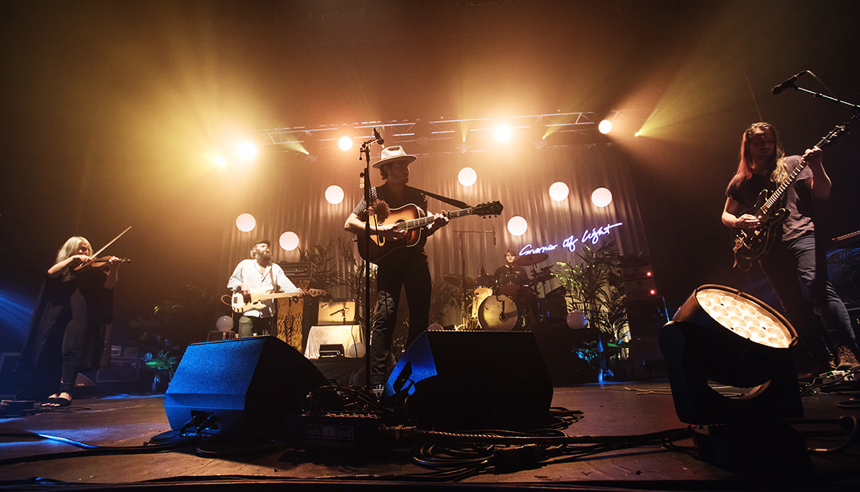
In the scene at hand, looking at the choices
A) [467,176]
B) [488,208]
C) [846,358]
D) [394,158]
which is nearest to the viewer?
[846,358]

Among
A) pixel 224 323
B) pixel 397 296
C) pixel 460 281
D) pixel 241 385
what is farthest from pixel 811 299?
pixel 224 323

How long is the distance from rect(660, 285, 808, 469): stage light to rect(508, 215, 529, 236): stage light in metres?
8.61

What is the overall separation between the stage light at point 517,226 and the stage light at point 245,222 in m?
7.27

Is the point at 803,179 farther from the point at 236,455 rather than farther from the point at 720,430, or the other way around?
the point at 236,455

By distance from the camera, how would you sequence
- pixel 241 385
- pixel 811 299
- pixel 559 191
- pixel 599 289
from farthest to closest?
pixel 559 191 < pixel 599 289 < pixel 811 299 < pixel 241 385

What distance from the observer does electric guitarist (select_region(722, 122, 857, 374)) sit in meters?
3.03

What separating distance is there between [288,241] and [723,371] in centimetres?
1029

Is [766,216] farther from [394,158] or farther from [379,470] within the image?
[379,470]

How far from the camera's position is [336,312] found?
7398mm

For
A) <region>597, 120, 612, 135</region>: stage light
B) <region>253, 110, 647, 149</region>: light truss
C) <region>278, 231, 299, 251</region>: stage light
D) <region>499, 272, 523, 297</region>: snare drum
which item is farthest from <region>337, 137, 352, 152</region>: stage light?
<region>597, 120, 612, 135</region>: stage light

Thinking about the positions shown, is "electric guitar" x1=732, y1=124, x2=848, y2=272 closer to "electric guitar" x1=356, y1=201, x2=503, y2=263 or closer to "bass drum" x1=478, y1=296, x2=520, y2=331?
"electric guitar" x1=356, y1=201, x2=503, y2=263

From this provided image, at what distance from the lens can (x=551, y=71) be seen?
25.2 feet

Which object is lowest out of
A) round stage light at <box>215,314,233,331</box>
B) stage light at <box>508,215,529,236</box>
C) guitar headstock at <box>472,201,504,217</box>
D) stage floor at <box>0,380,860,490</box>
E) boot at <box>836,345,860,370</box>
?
stage floor at <box>0,380,860,490</box>

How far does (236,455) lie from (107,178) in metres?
7.65
